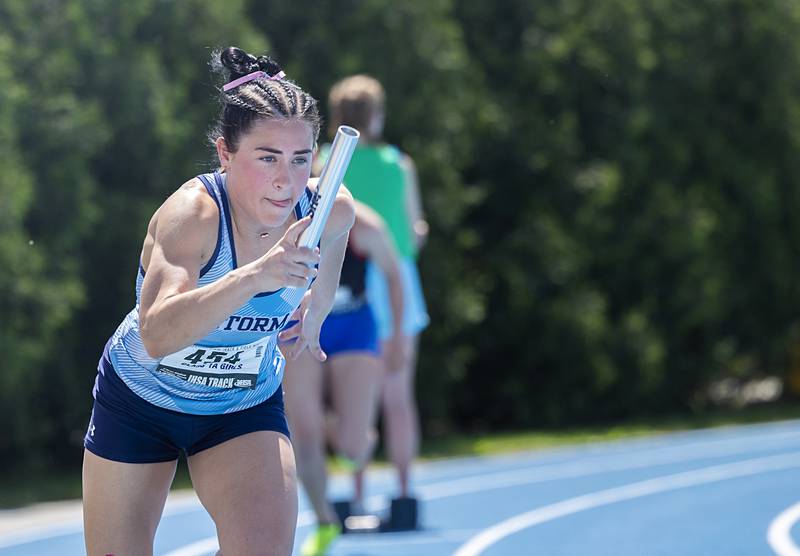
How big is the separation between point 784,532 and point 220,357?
4626 mm

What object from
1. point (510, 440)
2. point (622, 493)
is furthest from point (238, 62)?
point (510, 440)

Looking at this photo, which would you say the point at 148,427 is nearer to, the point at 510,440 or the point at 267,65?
the point at 267,65

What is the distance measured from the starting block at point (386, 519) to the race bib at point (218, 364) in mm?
3651

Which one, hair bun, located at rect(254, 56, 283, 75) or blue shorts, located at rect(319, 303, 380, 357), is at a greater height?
hair bun, located at rect(254, 56, 283, 75)

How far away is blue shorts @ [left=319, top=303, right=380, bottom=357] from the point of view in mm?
6969

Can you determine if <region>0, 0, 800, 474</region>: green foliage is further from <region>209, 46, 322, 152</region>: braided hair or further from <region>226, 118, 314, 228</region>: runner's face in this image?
<region>226, 118, 314, 228</region>: runner's face

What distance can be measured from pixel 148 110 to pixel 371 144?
4174 millimetres

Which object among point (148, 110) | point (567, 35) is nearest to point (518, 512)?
point (148, 110)

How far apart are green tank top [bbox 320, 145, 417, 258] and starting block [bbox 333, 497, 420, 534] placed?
1.40 m

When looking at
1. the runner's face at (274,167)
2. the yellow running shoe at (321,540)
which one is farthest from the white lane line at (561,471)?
the runner's face at (274,167)

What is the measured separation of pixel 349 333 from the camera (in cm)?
700

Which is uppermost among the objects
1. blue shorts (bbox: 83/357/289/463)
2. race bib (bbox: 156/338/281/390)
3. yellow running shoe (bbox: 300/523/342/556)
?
race bib (bbox: 156/338/281/390)

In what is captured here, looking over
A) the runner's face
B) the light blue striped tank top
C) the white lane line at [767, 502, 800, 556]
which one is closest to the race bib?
the light blue striped tank top

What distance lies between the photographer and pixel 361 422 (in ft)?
23.3
